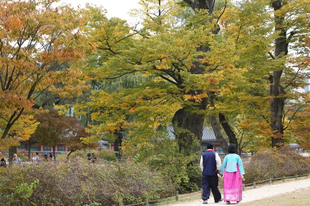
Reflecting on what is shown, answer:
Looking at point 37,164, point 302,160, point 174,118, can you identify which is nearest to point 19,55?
point 37,164

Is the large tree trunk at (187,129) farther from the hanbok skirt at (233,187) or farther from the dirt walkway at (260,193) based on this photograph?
the hanbok skirt at (233,187)

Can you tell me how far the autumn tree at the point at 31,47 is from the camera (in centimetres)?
1070

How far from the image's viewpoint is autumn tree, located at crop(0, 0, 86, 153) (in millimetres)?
10695

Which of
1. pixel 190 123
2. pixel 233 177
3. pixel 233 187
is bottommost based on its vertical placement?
pixel 233 187

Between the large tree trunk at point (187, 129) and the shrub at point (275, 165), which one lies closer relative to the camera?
the large tree trunk at point (187, 129)

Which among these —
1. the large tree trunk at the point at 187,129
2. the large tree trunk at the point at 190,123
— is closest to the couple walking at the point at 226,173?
the large tree trunk at the point at 187,129

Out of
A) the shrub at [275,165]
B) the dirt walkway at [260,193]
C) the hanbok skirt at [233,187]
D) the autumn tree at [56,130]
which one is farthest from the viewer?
the autumn tree at [56,130]

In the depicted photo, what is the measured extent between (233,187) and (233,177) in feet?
0.85

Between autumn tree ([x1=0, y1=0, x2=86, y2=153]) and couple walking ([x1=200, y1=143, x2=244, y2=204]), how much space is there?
4989mm

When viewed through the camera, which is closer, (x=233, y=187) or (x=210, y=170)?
(x=233, y=187)

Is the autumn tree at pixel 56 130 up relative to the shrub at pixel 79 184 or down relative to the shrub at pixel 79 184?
up

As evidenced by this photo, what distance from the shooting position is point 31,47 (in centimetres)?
1196

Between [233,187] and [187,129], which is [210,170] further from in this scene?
[187,129]

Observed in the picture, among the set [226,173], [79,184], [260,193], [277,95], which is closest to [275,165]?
[260,193]
